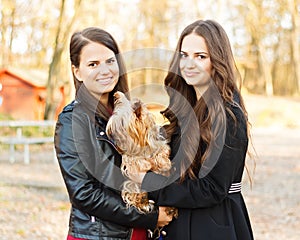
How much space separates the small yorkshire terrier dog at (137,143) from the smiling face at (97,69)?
4.3 inches

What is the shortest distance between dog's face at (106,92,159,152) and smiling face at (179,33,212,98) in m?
0.37

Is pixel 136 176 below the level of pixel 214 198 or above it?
above

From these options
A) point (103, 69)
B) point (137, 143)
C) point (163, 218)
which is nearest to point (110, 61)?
point (103, 69)

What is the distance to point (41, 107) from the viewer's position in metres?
34.5

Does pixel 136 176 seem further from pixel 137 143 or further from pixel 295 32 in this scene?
pixel 295 32

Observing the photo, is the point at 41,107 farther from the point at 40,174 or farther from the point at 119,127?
the point at 119,127

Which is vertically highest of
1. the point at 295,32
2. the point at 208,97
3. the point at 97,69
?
the point at 295,32

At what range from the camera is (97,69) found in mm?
2949

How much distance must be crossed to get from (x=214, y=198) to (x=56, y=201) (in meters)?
7.41

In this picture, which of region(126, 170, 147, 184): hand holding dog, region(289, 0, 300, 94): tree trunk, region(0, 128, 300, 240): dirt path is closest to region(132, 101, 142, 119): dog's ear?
region(126, 170, 147, 184): hand holding dog

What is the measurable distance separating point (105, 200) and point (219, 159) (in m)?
0.65

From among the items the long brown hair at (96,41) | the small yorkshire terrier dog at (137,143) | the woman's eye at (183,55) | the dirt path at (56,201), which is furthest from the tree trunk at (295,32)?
the small yorkshire terrier dog at (137,143)

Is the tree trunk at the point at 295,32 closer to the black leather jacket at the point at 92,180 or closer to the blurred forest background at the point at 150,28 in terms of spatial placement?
the blurred forest background at the point at 150,28

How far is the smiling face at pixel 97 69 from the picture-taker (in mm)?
2965
